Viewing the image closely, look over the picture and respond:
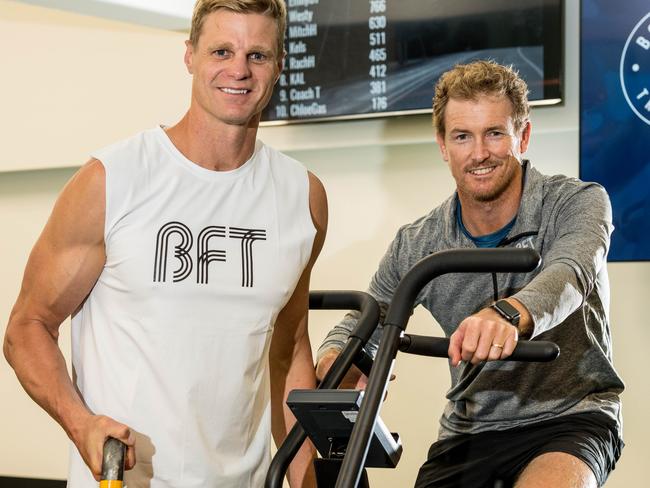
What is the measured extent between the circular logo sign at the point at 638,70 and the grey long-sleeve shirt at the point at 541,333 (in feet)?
Answer: 2.61

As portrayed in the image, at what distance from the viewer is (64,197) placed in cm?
196

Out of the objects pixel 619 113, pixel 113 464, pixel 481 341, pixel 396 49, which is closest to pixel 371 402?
pixel 481 341

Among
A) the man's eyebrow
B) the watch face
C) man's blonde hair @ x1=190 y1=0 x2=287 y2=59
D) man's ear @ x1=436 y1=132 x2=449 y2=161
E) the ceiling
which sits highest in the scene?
the ceiling

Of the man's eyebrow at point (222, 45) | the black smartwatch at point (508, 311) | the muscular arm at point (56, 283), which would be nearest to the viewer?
the black smartwatch at point (508, 311)

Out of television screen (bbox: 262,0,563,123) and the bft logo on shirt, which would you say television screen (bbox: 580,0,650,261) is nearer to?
television screen (bbox: 262,0,563,123)

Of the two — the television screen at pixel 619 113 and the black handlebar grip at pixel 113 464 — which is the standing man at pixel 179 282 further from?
the television screen at pixel 619 113

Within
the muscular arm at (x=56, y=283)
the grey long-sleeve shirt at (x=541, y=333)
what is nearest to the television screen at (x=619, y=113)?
the grey long-sleeve shirt at (x=541, y=333)

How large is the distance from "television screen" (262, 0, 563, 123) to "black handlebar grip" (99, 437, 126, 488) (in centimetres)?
211

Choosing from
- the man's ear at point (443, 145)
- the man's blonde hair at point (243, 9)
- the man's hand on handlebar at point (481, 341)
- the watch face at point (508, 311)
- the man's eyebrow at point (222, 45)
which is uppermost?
the man's blonde hair at point (243, 9)

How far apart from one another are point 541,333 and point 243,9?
1011mm

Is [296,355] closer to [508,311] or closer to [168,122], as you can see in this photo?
[508,311]

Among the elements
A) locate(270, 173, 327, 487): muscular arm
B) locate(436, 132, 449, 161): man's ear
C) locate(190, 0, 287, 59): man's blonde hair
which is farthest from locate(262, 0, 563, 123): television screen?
locate(190, 0, 287, 59): man's blonde hair

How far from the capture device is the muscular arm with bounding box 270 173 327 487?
2.28 m

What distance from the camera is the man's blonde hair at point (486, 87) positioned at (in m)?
2.58
